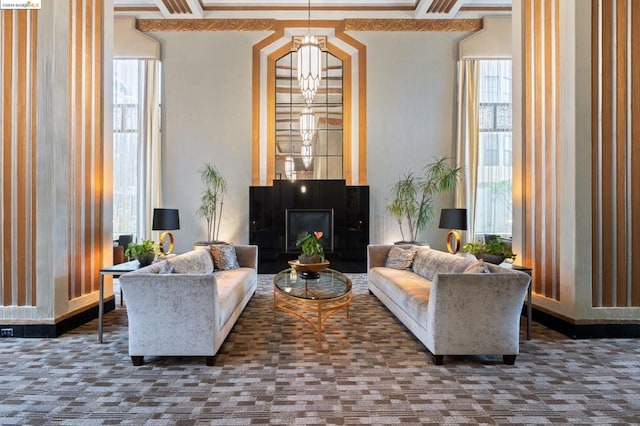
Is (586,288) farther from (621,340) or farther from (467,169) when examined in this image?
(467,169)

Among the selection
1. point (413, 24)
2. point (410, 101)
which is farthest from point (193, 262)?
point (413, 24)

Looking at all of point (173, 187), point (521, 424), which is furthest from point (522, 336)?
point (173, 187)

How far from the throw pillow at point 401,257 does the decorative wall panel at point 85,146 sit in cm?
402

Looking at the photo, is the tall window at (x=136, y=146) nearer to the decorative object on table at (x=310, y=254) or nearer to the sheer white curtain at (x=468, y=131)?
the decorative object on table at (x=310, y=254)

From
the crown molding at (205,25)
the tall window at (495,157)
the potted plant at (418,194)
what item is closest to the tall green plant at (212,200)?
the crown molding at (205,25)

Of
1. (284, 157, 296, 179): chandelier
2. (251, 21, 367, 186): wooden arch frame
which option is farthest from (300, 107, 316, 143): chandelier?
(251, 21, 367, 186): wooden arch frame

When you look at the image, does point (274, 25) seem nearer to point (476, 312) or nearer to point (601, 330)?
point (476, 312)

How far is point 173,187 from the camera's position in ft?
27.3

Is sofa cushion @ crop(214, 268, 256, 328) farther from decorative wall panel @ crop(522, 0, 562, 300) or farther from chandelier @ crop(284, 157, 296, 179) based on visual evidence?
decorative wall panel @ crop(522, 0, 562, 300)

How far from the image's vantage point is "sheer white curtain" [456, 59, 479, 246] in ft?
27.3

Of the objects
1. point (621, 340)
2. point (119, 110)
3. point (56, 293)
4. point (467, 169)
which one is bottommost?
point (621, 340)

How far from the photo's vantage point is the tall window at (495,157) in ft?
28.0

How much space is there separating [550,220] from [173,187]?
709 centimetres

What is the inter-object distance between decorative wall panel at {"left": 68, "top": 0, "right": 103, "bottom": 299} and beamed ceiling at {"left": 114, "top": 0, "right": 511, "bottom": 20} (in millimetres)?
3762
